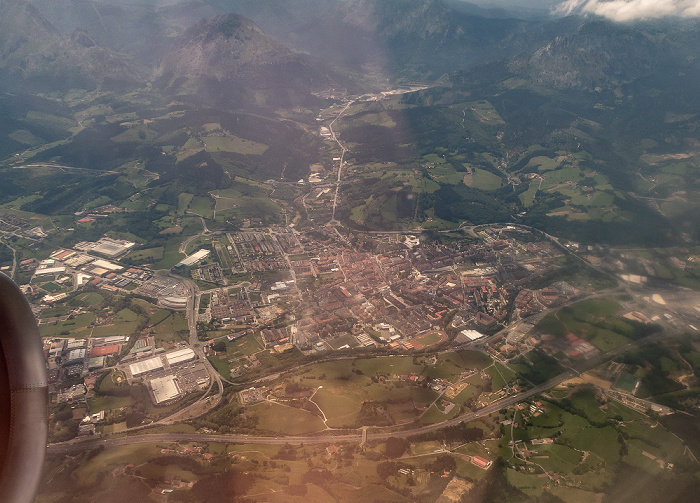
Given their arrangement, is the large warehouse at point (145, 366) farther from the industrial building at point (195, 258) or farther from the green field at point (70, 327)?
the industrial building at point (195, 258)

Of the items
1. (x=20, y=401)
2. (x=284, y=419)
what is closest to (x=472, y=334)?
(x=284, y=419)

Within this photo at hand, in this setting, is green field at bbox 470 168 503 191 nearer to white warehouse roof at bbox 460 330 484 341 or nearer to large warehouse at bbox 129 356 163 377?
white warehouse roof at bbox 460 330 484 341

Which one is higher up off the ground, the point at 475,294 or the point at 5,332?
the point at 5,332

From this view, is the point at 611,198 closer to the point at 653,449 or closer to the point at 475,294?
the point at 475,294

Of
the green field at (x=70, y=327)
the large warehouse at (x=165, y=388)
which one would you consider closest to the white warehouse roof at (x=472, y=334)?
the large warehouse at (x=165, y=388)

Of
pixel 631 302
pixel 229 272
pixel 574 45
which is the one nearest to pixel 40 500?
pixel 229 272

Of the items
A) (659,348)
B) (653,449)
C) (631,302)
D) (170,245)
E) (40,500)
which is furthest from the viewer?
(170,245)

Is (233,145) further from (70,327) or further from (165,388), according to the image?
(165,388)
